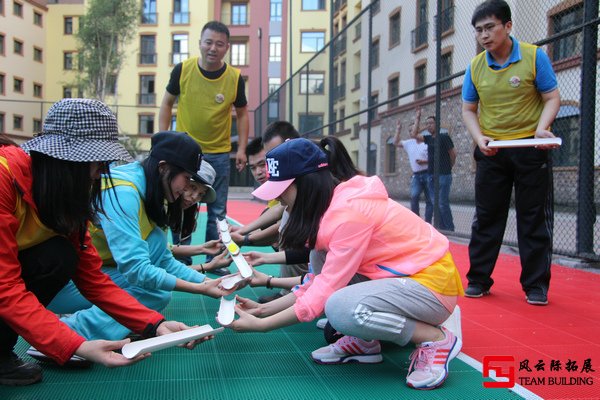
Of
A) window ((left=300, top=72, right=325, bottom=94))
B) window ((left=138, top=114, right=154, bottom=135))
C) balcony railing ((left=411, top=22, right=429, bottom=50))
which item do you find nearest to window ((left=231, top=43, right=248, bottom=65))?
window ((left=138, top=114, right=154, bottom=135))

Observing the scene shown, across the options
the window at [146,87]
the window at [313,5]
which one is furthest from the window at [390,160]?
the window at [146,87]

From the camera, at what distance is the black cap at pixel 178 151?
241 cm

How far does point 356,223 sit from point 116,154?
0.81m

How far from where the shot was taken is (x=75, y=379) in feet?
6.53

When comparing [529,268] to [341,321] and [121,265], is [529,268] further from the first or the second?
[121,265]

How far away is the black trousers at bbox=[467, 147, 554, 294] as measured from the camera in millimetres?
3305

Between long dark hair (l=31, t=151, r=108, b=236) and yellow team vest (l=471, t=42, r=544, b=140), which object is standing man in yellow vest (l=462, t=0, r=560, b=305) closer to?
yellow team vest (l=471, t=42, r=544, b=140)

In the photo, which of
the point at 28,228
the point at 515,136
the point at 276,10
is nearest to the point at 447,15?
the point at 515,136

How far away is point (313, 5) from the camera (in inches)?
1284

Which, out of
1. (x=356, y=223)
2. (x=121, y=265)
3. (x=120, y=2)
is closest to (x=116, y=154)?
(x=121, y=265)

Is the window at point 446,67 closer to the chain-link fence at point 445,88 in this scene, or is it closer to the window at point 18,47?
the chain-link fence at point 445,88

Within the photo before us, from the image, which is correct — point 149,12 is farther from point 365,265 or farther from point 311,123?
point 365,265

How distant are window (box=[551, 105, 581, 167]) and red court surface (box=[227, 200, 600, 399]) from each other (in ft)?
5.91

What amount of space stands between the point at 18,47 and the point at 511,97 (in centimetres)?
3810
